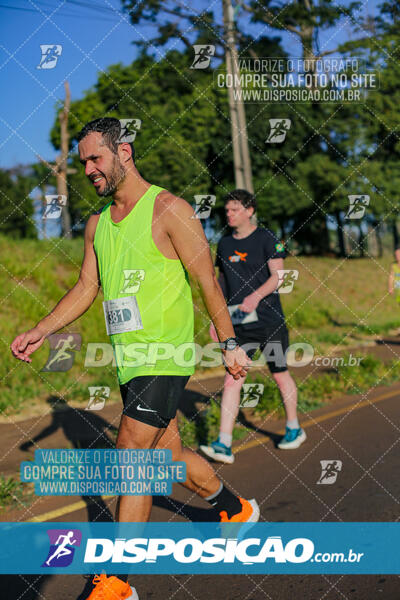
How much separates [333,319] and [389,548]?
14.9 metres

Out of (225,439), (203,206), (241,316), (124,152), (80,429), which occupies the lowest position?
(80,429)

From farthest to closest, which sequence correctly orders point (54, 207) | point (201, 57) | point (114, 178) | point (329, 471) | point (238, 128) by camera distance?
point (238, 128) < point (201, 57) < point (54, 207) < point (329, 471) < point (114, 178)

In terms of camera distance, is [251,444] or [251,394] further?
[251,394]

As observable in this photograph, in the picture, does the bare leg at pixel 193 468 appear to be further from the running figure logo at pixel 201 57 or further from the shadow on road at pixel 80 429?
the running figure logo at pixel 201 57

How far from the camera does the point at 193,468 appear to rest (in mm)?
3664

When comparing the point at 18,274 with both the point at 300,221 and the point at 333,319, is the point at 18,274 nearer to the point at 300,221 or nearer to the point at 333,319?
the point at 333,319

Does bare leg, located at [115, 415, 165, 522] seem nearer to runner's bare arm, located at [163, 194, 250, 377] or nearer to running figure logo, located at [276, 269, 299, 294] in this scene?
runner's bare arm, located at [163, 194, 250, 377]

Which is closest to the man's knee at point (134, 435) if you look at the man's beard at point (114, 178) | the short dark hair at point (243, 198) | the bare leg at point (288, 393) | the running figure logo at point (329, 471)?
the man's beard at point (114, 178)

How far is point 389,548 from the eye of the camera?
13.0ft

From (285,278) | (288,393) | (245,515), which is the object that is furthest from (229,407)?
(245,515)

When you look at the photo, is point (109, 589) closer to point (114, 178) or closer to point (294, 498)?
point (114, 178)

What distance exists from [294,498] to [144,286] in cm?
229

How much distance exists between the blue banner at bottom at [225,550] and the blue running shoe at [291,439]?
6.05 ft

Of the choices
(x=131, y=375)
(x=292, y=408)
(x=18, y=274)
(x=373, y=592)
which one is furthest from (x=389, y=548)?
(x=18, y=274)
